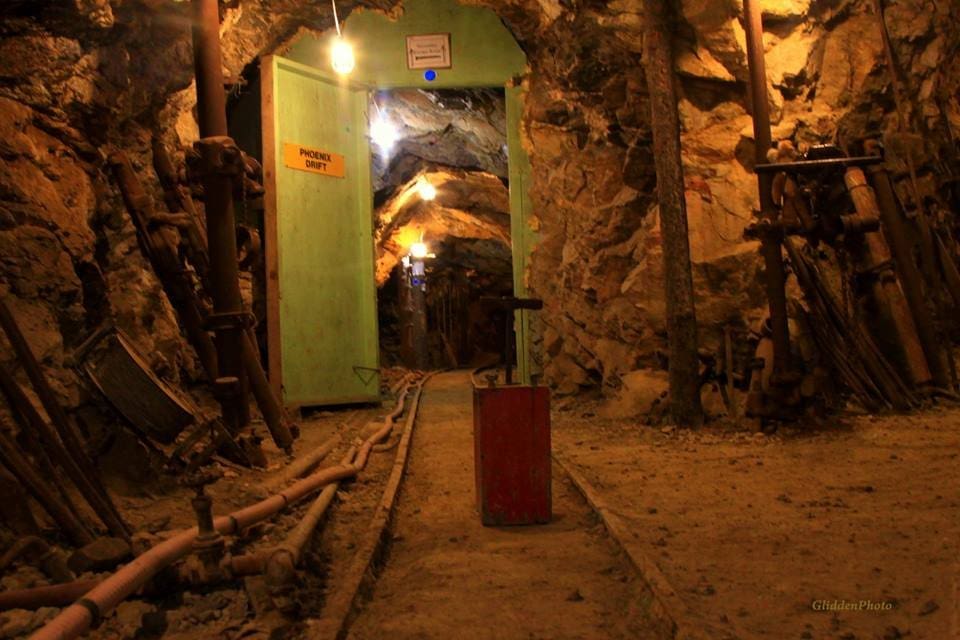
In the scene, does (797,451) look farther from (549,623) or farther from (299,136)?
(299,136)

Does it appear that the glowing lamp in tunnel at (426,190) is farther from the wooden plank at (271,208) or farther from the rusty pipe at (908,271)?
the rusty pipe at (908,271)

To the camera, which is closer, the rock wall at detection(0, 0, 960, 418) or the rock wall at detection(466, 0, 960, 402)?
the rock wall at detection(0, 0, 960, 418)

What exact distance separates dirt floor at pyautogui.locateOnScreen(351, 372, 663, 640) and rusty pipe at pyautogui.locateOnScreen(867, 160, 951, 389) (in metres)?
4.21

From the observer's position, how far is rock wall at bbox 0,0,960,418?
191 inches

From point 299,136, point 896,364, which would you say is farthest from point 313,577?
point 299,136

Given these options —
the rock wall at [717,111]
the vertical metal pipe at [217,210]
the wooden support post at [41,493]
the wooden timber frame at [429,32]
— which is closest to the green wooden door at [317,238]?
the wooden timber frame at [429,32]

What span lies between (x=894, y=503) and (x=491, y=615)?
2619 mm

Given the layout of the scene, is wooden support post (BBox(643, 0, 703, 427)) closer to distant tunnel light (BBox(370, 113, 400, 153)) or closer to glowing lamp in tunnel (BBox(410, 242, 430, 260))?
distant tunnel light (BBox(370, 113, 400, 153))

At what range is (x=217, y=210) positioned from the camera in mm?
5973

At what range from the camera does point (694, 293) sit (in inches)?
312

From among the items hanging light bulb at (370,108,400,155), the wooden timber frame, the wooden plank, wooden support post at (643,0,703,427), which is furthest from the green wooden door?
wooden support post at (643,0,703,427)

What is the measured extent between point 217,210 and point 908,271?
663 centimetres

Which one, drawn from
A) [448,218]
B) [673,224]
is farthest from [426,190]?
[673,224]

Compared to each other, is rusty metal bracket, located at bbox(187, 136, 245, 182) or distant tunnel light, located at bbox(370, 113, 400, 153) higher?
distant tunnel light, located at bbox(370, 113, 400, 153)
